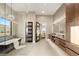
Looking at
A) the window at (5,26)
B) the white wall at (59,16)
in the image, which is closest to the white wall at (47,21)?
the white wall at (59,16)

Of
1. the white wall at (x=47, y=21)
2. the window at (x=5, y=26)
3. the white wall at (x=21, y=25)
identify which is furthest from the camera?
the white wall at (x=47, y=21)

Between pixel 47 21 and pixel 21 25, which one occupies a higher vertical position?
pixel 47 21

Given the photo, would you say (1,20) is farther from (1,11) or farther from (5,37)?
(5,37)

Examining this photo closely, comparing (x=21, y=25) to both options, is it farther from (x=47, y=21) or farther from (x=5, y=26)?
(x=47, y=21)

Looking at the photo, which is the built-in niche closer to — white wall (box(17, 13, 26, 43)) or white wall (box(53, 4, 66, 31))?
white wall (box(53, 4, 66, 31))

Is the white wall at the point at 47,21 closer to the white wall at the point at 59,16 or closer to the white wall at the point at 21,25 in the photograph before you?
the white wall at the point at 59,16

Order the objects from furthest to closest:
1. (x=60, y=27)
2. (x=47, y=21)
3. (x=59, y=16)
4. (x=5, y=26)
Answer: (x=59, y=16) → (x=60, y=27) → (x=47, y=21) → (x=5, y=26)

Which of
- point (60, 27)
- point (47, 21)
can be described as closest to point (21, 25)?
point (47, 21)

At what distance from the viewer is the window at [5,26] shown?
3860 mm

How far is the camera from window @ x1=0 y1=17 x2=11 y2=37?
3.86 meters

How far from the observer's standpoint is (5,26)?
4.00 m

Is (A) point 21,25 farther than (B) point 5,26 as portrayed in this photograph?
Yes

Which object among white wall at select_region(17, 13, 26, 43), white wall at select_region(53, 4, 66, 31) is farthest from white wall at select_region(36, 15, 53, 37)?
white wall at select_region(17, 13, 26, 43)

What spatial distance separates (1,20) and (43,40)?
1.60 meters
